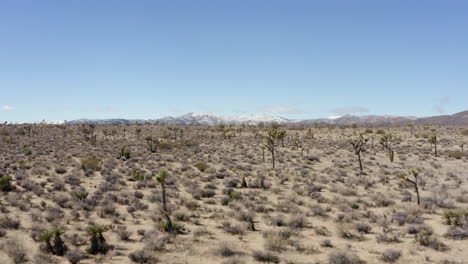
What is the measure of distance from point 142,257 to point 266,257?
12.7 feet

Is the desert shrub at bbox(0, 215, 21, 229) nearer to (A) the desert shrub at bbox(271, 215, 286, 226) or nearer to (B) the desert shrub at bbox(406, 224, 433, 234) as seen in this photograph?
(A) the desert shrub at bbox(271, 215, 286, 226)

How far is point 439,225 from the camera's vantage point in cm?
1335

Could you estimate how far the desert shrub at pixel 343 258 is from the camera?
968 cm

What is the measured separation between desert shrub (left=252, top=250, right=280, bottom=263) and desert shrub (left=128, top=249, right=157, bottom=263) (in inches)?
126

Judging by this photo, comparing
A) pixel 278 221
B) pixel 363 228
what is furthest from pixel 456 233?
pixel 278 221

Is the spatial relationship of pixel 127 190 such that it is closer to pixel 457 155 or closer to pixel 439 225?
pixel 439 225

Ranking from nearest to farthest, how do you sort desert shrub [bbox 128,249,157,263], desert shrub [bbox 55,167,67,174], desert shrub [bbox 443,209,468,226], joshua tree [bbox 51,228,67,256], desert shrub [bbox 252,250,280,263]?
desert shrub [bbox 128,249,157,263] → desert shrub [bbox 252,250,280,263] → joshua tree [bbox 51,228,67,256] → desert shrub [bbox 443,209,468,226] → desert shrub [bbox 55,167,67,174]

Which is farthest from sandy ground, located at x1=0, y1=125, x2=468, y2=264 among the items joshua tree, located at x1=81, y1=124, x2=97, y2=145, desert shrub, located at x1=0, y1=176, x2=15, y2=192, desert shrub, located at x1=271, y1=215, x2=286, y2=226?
joshua tree, located at x1=81, y1=124, x2=97, y2=145

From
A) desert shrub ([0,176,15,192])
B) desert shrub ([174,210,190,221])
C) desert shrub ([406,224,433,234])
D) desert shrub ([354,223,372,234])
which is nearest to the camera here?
desert shrub ([406,224,433,234])

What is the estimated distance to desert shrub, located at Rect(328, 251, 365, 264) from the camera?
31.7 feet

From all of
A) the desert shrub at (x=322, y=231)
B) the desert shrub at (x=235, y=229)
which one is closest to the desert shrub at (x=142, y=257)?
the desert shrub at (x=235, y=229)

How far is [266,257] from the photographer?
33.3 ft

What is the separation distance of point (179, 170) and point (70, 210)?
12205mm

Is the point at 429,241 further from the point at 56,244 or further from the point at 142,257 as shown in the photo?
the point at 56,244
